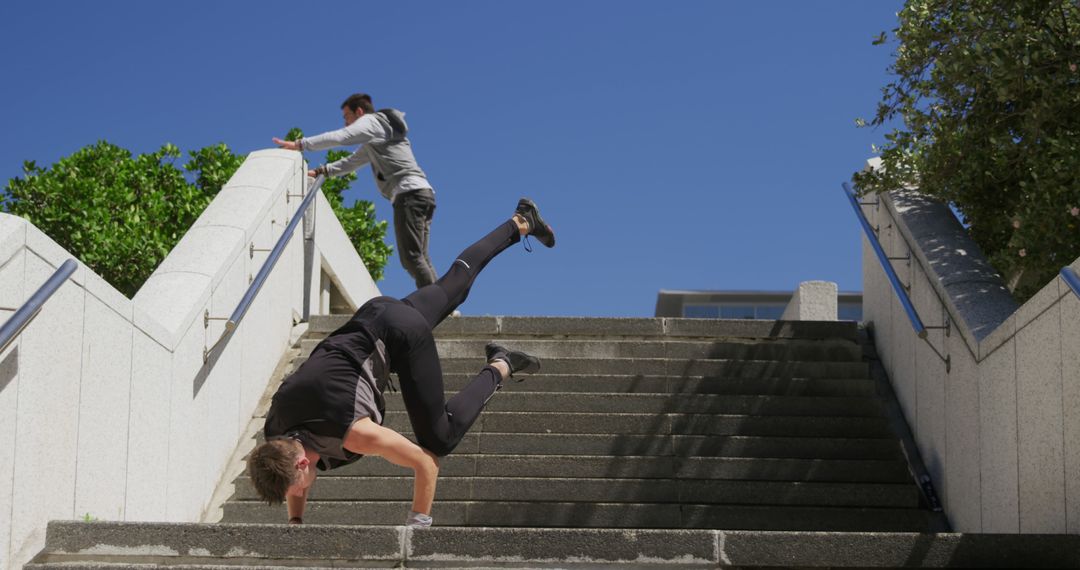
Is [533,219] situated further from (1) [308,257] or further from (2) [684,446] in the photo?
(1) [308,257]

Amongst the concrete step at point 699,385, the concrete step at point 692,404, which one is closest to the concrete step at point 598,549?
A: the concrete step at point 692,404

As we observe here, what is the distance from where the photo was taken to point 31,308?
4.95 metres

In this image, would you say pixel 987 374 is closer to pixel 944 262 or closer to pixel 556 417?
pixel 944 262

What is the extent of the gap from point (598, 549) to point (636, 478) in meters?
2.48

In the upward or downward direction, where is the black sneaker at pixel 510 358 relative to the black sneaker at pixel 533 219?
downward

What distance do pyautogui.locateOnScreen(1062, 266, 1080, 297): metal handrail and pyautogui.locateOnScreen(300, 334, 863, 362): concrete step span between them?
3708mm

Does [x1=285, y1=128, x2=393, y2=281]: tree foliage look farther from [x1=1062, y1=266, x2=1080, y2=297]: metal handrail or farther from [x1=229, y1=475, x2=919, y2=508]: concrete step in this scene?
[x1=1062, y1=266, x2=1080, y2=297]: metal handrail

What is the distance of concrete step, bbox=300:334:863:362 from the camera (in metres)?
9.00

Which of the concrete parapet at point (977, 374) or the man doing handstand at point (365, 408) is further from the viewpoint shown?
the concrete parapet at point (977, 374)

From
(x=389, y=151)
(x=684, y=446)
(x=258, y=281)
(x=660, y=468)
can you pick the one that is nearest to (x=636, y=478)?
(x=660, y=468)

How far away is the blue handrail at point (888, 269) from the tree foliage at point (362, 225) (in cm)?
1073

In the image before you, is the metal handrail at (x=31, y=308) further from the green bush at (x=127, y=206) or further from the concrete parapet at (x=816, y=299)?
the green bush at (x=127, y=206)

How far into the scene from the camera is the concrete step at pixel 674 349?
900cm

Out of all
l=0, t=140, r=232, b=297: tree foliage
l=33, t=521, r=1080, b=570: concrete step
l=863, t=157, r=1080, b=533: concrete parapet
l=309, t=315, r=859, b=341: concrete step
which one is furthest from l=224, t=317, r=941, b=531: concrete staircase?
l=0, t=140, r=232, b=297: tree foliage
